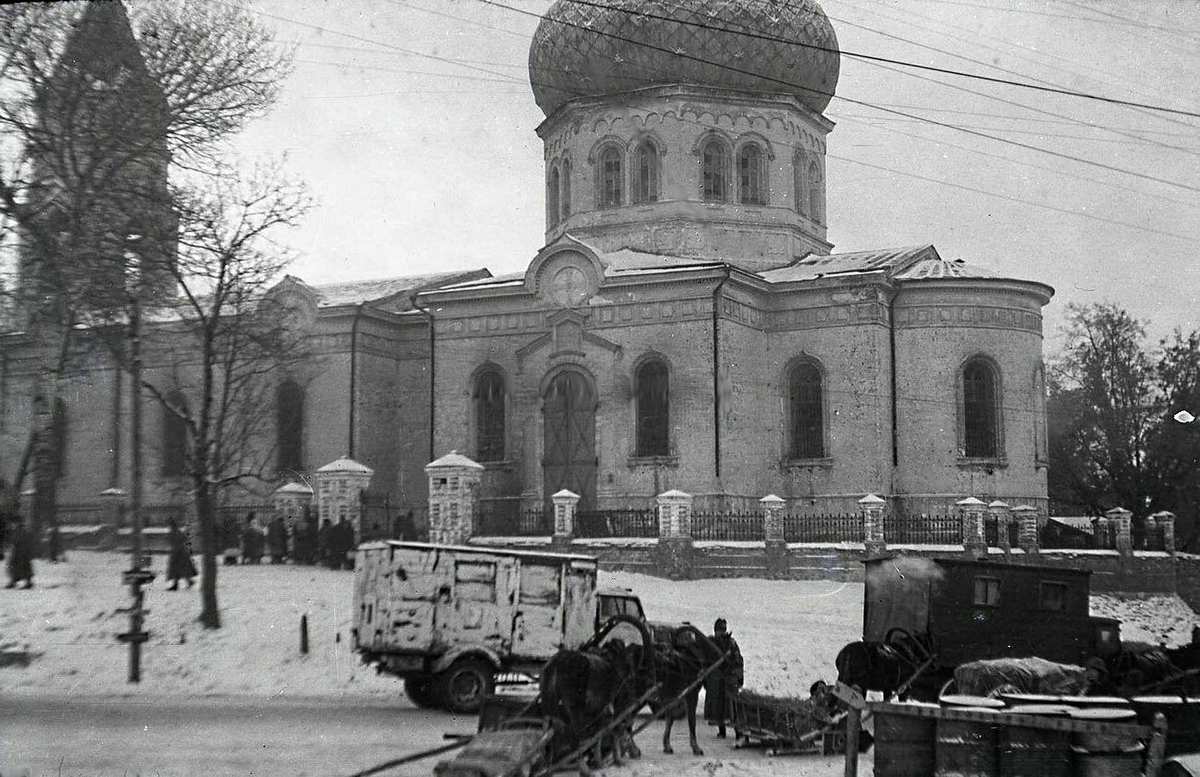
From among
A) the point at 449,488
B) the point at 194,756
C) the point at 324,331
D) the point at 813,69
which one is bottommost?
the point at 194,756

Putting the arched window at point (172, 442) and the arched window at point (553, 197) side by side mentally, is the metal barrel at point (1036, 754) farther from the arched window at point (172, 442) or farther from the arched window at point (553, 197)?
the arched window at point (553, 197)

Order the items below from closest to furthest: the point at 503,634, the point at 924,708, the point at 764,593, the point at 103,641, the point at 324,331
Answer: the point at 924,708, the point at 503,634, the point at 103,641, the point at 764,593, the point at 324,331

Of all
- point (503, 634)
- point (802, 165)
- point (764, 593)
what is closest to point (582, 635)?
point (503, 634)

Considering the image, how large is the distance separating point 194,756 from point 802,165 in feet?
85.8

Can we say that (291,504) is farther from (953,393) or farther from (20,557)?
(953,393)

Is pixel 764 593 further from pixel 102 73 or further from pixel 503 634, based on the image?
pixel 102 73

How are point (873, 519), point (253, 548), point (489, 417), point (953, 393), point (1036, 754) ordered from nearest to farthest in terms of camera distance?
point (1036, 754) → point (253, 548) → point (873, 519) → point (953, 393) → point (489, 417)

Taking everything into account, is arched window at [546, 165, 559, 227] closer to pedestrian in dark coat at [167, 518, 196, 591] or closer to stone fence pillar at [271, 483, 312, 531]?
stone fence pillar at [271, 483, 312, 531]

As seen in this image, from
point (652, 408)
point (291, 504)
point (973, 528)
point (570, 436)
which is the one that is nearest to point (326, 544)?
point (291, 504)

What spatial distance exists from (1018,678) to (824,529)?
1578 centimetres

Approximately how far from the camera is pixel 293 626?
17.7 meters

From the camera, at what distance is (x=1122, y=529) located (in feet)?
85.5

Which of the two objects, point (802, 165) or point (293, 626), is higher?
point (802, 165)

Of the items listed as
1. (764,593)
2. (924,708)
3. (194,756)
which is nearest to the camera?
(924,708)
